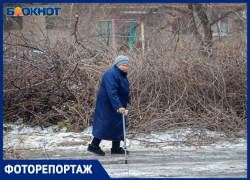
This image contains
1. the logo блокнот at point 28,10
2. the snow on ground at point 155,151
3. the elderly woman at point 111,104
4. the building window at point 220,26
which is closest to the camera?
the snow on ground at point 155,151

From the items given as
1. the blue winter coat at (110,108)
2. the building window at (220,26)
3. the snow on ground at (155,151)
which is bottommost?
the snow on ground at (155,151)

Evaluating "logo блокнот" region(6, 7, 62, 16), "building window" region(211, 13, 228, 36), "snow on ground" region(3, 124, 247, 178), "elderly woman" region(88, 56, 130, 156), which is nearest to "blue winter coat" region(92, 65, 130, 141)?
"elderly woman" region(88, 56, 130, 156)

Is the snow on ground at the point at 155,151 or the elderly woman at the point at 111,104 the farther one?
the elderly woman at the point at 111,104

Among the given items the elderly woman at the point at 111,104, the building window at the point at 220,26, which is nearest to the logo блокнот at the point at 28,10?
the building window at the point at 220,26

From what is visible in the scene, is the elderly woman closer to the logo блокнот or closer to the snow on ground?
the snow on ground

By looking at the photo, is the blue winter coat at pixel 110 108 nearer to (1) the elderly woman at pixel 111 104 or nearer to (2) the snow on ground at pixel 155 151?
(1) the elderly woman at pixel 111 104

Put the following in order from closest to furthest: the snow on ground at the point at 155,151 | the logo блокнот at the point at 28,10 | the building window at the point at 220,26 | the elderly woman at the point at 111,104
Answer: the snow on ground at the point at 155,151
the elderly woman at the point at 111,104
the building window at the point at 220,26
the logo блокнот at the point at 28,10

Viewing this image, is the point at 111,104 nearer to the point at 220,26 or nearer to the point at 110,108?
the point at 110,108

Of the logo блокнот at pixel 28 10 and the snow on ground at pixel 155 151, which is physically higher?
the logo блокнот at pixel 28 10

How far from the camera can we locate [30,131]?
21.8 feet

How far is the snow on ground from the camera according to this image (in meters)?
4.48

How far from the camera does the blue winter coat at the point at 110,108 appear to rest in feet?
16.4

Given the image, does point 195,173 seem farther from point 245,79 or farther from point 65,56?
point 65,56

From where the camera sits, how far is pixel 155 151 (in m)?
5.50
